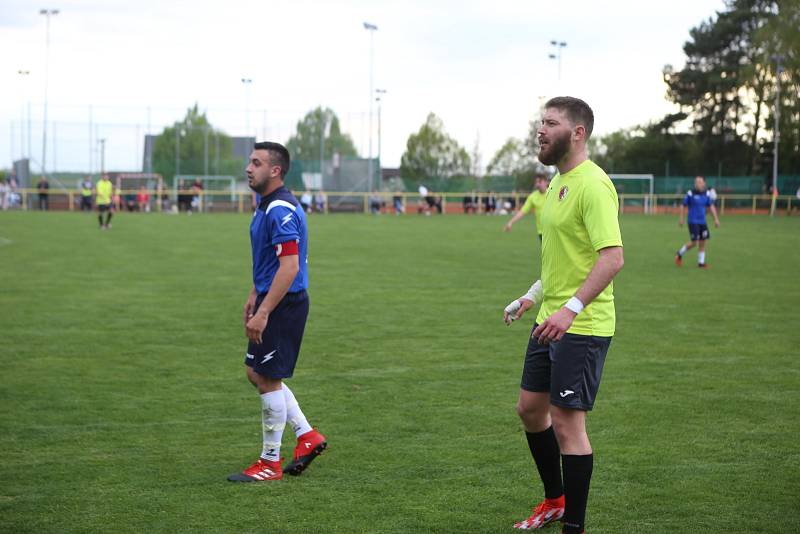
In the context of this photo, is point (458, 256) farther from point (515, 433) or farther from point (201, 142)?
point (201, 142)

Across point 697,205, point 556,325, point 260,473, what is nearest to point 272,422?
point 260,473

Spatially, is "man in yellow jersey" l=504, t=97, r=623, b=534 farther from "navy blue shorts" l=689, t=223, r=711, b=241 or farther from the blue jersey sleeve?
"navy blue shorts" l=689, t=223, r=711, b=241

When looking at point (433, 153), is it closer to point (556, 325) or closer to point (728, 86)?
point (728, 86)

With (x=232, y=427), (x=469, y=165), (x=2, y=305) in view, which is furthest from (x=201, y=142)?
(x=232, y=427)

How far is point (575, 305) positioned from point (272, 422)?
239cm

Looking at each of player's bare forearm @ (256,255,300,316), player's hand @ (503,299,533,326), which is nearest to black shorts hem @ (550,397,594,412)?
player's hand @ (503,299,533,326)

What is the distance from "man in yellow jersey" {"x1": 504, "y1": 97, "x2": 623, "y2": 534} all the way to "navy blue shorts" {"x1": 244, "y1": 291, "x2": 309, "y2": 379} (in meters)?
1.67

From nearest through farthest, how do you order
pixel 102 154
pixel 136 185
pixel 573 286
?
pixel 573 286, pixel 136 185, pixel 102 154

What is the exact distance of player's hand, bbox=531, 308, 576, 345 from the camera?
4.20 m

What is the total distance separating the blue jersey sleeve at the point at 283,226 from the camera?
561 centimetres

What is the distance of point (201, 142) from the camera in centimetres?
6169

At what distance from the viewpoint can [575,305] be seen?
4.25 metres

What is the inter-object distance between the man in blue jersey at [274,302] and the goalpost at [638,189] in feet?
180

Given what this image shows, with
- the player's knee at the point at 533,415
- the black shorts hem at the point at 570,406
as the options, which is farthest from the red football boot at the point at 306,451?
the black shorts hem at the point at 570,406
